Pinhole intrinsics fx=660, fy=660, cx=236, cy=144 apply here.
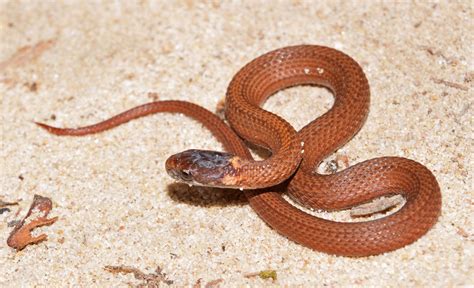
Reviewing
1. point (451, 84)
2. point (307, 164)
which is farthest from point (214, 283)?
point (451, 84)

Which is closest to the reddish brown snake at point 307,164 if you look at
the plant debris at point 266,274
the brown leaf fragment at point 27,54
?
the plant debris at point 266,274

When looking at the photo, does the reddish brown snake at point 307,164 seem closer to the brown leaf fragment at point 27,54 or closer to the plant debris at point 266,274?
the plant debris at point 266,274

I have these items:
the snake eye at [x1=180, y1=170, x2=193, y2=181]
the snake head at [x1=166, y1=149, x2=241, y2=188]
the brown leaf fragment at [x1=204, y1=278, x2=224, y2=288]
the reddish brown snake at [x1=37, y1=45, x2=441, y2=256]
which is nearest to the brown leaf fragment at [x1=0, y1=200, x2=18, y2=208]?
the reddish brown snake at [x1=37, y1=45, x2=441, y2=256]

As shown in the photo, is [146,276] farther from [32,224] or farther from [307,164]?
[307,164]

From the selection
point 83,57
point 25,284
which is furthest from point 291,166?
point 83,57

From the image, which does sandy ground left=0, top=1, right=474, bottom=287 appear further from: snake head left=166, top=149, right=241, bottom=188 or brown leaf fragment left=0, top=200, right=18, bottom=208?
Result: snake head left=166, top=149, right=241, bottom=188

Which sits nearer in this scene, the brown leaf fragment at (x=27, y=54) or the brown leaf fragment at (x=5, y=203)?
the brown leaf fragment at (x=5, y=203)

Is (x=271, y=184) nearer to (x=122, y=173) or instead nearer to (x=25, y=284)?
(x=122, y=173)
